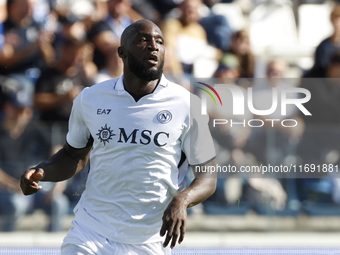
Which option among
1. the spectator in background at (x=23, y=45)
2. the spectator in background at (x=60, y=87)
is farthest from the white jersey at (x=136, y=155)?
the spectator in background at (x=23, y=45)

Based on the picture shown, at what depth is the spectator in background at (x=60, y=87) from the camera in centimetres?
676

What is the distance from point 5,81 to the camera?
22.7ft

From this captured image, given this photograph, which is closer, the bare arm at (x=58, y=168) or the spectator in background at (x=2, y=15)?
the bare arm at (x=58, y=168)

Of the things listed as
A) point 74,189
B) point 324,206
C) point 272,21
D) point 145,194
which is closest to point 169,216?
point 145,194

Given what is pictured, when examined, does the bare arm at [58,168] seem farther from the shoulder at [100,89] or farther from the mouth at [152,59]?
the mouth at [152,59]

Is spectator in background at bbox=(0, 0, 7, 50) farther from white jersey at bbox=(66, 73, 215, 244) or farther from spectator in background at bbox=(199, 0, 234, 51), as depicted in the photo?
white jersey at bbox=(66, 73, 215, 244)

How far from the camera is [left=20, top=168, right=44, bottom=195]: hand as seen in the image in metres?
→ 3.03

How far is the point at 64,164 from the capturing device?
11.1 feet

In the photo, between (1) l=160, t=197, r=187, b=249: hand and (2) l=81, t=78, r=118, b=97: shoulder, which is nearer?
(1) l=160, t=197, r=187, b=249: hand

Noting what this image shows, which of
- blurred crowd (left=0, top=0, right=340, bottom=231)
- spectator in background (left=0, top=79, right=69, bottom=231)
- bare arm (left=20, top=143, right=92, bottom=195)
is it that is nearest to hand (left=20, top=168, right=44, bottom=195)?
bare arm (left=20, top=143, right=92, bottom=195)

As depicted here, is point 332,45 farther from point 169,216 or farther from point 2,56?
point 169,216

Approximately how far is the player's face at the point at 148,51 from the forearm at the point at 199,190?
2.05 feet

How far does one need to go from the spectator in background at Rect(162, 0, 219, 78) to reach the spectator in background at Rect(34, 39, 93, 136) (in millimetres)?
1252

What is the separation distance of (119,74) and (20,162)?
63.9 inches
